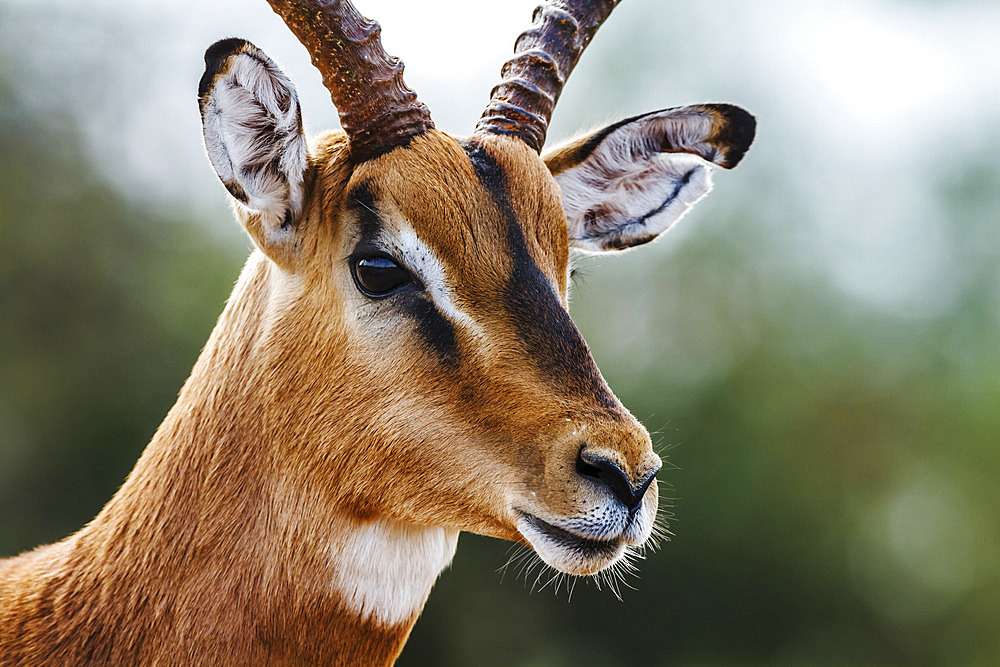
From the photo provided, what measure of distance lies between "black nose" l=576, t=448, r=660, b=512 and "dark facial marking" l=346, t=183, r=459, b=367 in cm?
59

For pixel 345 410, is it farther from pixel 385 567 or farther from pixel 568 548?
pixel 568 548

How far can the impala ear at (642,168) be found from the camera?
3818mm

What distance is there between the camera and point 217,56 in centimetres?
272

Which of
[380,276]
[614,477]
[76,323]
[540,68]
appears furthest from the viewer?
[76,323]

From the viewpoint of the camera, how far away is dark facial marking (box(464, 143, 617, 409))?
9.07 feet

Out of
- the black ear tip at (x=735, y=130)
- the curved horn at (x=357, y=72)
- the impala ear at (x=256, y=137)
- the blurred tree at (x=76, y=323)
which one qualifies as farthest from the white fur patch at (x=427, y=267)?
the blurred tree at (x=76, y=323)

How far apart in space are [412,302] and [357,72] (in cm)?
87

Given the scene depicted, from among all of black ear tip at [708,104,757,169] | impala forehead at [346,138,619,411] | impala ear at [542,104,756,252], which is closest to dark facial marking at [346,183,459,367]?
impala forehead at [346,138,619,411]

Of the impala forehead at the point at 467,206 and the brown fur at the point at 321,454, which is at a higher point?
the impala forehead at the point at 467,206

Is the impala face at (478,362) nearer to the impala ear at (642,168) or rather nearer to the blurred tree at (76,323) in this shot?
the impala ear at (642,168)

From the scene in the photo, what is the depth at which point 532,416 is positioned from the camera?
267 cm

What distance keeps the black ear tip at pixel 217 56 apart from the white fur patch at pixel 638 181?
1.65m

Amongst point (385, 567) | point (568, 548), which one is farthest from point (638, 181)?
point (385, 567)

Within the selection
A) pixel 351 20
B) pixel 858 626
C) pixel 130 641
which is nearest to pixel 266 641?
pixel 130 641
